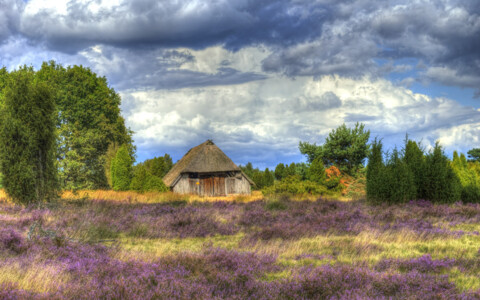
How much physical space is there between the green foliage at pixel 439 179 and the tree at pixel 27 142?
1944cm

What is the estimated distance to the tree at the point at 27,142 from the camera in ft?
61.0

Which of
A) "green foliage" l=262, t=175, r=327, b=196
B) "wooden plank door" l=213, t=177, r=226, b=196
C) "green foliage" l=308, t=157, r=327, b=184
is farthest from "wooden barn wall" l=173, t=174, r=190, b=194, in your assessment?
"green foliage" l=308, t=157, r=327, b=184

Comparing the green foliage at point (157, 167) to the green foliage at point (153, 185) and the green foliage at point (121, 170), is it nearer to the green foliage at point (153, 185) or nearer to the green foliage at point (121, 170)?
the green foliage at point (121, 170)

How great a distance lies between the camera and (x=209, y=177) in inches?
1569

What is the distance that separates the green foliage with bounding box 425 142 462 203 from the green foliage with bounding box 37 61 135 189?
29.8 metres

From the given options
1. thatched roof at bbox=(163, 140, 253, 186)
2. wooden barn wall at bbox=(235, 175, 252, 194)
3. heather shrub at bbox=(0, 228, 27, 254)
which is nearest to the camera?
heather shrub at bbox=(0, 228, 27, 254)

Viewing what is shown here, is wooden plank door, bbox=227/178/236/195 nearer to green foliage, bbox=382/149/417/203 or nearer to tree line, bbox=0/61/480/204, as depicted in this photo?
tree line, bbox=0/61/480/204

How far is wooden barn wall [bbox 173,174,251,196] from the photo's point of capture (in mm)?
39219

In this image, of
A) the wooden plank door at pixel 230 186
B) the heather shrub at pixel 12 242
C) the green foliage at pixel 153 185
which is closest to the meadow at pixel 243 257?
the heather shrub at pixel 12 242

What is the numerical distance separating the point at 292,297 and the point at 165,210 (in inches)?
496

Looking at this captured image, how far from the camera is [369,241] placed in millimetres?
10492

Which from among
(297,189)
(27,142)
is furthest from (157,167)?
(27,142)

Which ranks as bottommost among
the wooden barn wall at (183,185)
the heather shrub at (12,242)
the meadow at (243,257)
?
the meadow at (243,257)

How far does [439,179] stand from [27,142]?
820 inches
